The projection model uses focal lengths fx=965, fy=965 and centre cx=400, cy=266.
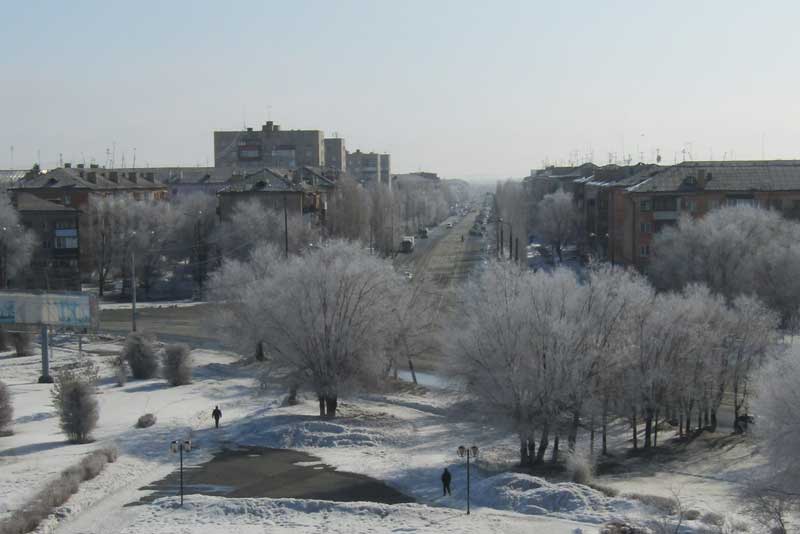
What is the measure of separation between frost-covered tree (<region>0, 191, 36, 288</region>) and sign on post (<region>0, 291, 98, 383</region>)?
77.4 ft

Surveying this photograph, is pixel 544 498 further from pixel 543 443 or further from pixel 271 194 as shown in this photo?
pixel 271 194

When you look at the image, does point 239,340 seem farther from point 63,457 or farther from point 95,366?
point 63,457

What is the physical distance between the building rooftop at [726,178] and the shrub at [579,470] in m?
36.4

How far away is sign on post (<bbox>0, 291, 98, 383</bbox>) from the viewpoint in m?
36.1

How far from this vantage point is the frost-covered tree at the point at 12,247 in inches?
2298

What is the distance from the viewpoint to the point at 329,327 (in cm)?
3069

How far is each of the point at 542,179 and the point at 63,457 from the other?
338ft

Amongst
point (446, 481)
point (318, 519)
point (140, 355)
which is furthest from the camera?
point (140, 355)

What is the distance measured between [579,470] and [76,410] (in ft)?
47.2

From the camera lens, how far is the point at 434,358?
138 ft

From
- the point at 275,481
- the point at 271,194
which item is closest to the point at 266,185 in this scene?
Result: the point at 271,194

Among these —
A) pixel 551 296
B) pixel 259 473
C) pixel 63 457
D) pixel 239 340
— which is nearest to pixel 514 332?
pixel 551 296

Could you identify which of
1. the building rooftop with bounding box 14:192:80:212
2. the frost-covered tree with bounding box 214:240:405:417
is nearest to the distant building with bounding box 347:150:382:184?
the building rooftop with bounding box 14:192:80:212

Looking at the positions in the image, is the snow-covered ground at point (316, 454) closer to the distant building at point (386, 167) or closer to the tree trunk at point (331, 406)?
the tree trunk at point (331, 406)
